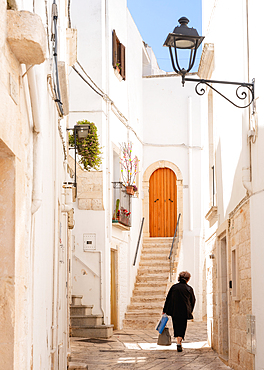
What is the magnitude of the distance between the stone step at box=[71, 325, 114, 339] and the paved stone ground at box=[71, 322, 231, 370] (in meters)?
0.23

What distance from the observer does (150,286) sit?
655 inches

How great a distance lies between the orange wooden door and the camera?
19641mm

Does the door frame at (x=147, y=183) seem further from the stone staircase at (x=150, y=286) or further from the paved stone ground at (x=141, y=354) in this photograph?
the paved stone ground at (x=141, y=354)

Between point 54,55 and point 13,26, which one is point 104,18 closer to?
point 54,55

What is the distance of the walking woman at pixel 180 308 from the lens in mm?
9859

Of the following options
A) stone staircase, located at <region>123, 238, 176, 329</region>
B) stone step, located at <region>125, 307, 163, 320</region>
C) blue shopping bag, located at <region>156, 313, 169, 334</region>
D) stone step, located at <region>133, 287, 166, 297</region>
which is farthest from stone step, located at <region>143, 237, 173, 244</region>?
blue shopping bag, located at <region>156, 313, 169, 334</region>

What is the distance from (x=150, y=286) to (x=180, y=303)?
667cm

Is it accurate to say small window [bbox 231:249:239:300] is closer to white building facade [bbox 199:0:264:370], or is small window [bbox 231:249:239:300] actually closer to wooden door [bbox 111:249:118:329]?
white building facade [bbox 199:0:264:370]

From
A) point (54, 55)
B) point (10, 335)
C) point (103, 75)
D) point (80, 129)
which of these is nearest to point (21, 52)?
point (10, 335)

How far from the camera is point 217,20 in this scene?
964cm

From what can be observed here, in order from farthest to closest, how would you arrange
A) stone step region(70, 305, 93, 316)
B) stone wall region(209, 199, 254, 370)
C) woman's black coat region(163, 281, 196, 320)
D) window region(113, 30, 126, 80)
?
window region(113, 30, 126, 80), stone step region(70, 305, 93, 316), woman's black coat region(163, 281, 196, 320), stone wall region(209, 199, 254, 370)

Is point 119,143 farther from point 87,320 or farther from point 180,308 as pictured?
point 180,308

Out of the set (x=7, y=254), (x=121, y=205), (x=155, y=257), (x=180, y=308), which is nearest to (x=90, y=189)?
(x=121, y=205)

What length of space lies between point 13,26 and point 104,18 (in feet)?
40.8
